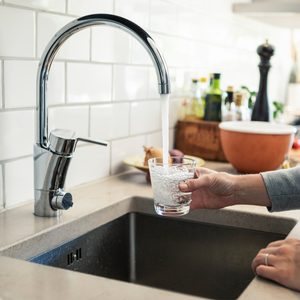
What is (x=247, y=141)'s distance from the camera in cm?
157

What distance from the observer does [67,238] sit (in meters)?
1.10

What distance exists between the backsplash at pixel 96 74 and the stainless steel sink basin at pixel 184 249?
184 millimetres

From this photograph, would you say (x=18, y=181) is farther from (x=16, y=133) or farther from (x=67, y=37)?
(x=67, y=37)

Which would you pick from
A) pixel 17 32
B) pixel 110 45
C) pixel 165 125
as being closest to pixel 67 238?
pixel 165 125

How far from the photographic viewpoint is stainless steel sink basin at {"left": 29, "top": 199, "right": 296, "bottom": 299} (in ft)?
4.03

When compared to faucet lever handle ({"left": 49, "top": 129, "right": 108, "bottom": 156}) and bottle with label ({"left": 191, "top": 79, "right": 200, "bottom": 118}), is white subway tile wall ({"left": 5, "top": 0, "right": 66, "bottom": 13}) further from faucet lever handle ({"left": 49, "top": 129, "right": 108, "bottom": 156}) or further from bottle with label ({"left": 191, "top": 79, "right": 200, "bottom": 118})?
bottle with label ({"left": 191, "top": 79, "right": 200, "bottom": 118})

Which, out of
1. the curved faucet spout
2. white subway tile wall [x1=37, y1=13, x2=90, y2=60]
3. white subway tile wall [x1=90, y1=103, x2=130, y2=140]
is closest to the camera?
the curved faucet spout

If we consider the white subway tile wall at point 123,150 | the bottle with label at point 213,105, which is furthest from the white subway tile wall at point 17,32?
the bottle with label at point 213,105

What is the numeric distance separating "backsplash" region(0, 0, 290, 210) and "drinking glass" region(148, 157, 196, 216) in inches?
12.7

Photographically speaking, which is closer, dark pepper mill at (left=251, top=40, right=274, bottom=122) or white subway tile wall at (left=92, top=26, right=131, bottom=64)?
white subway tile wall at (left=92, top=26, right=131, bottom=64)

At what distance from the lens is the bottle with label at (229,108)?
6.06 feet

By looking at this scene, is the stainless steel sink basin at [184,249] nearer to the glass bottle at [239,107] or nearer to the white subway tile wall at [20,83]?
the white subway tile wall at [20,83]

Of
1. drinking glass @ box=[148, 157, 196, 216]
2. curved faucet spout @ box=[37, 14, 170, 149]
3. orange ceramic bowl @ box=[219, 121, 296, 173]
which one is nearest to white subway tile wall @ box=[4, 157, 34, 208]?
curved faucet spout @ box=[37, 14, 170, 149]

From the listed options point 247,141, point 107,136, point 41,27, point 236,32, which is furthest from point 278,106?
point 41,27
